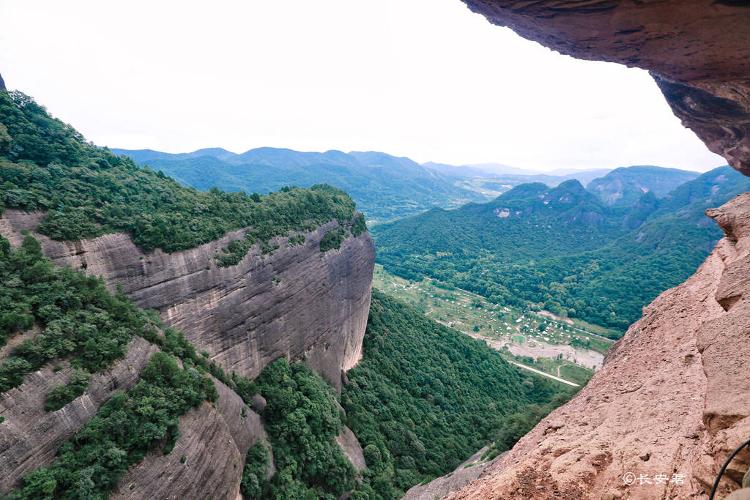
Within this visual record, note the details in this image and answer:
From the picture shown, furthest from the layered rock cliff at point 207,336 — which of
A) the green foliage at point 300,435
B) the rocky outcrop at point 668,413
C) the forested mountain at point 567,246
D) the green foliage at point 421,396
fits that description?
the forested mountain at point 567,246

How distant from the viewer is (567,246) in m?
148

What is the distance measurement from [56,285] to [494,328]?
267ft

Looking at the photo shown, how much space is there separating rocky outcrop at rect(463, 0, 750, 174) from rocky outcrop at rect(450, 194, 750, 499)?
5223 mm

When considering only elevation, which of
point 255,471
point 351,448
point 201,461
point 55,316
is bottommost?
point 351,448

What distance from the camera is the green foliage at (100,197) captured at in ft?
60.6

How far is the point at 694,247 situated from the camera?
93625mm

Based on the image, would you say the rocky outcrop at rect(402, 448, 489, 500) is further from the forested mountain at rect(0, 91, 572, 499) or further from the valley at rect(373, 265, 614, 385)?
the valley at rect(373, 265, 614, 385)

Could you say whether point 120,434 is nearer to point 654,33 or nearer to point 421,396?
point 654,33

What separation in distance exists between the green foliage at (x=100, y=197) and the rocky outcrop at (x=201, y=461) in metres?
9.61

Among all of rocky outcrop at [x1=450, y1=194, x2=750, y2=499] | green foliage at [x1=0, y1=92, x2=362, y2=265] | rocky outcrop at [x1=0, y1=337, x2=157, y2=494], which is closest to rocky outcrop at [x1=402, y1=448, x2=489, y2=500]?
rocky outcrop at [x1=450, y1=194, x2=750, y2=499]

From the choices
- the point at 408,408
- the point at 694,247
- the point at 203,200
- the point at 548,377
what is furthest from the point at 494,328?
the point at 203,200

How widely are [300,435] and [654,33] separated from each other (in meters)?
27.4

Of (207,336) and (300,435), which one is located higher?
(207,336)

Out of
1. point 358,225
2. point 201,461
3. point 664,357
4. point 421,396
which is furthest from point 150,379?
point 421,396
